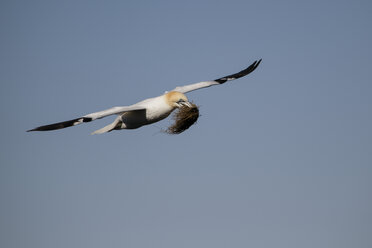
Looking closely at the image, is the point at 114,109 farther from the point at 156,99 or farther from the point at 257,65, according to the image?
the point at 257,65

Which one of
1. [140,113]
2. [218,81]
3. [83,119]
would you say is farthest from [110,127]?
[218,81]

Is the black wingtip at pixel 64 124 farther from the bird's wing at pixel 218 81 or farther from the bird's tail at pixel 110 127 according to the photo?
the bird's wing at pixel 218 81

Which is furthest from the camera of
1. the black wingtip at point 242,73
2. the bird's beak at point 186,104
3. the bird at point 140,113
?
the black wingtip at point 242,73

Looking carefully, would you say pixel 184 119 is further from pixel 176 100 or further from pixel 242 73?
pixel 242 73

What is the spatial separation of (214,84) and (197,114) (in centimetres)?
517

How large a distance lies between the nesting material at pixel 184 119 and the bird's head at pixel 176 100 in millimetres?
188

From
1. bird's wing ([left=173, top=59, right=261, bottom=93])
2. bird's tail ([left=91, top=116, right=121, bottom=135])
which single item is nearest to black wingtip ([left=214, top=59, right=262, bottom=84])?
bird's wing ([left=173, top=59, right=261, bottom=93])

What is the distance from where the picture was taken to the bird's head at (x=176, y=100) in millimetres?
21625

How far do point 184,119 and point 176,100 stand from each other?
920 millimetres

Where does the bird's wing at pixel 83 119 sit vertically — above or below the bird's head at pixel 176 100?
above

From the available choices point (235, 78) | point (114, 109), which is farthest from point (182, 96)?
point (235, 78)

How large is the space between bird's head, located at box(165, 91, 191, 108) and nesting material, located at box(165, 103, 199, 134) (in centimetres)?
19

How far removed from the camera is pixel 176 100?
21.7m

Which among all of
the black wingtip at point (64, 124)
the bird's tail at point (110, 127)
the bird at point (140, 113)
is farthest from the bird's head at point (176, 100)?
the black wingtip at point (64, 124)
